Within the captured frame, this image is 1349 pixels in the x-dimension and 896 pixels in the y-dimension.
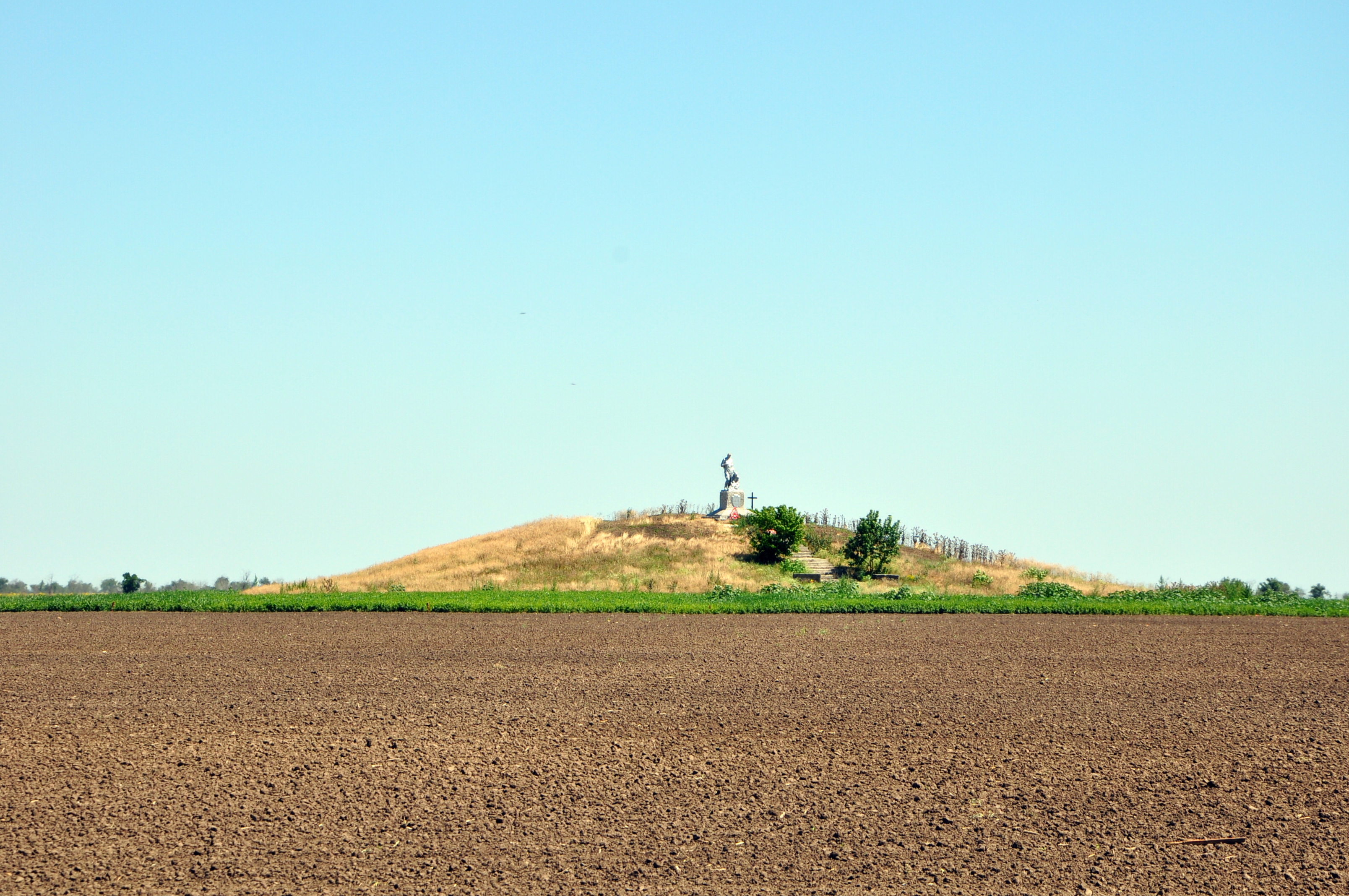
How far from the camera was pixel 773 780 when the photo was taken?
41.4 ft

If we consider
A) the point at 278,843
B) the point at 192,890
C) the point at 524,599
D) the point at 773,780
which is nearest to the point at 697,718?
the point at 773,780

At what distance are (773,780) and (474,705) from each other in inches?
232

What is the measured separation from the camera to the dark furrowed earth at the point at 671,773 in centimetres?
998

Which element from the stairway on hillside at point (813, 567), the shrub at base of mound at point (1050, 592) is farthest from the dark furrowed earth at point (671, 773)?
the stairway on hillside at point (813, 567)

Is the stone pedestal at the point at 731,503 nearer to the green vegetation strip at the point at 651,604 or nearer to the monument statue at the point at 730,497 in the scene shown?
the monument statue at the point at 730,497

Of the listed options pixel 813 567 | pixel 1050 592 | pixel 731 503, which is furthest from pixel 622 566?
pixel 1050 592

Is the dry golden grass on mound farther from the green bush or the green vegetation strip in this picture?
the green bush

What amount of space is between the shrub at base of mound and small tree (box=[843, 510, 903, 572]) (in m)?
5.84

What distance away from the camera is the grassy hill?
143 feet

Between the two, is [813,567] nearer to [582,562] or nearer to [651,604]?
[582,562]

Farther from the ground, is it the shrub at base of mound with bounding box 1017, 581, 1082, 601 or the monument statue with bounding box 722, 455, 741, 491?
the monument statue with bounding box 722, 455, 741, 491

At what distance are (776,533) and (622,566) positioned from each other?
7.00 metres

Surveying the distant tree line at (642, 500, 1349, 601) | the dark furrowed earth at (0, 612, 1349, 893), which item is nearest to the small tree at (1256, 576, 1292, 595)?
the distant tree line at (642, 500, 1349, 601)

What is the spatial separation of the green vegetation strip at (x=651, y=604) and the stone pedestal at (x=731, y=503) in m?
17.9
